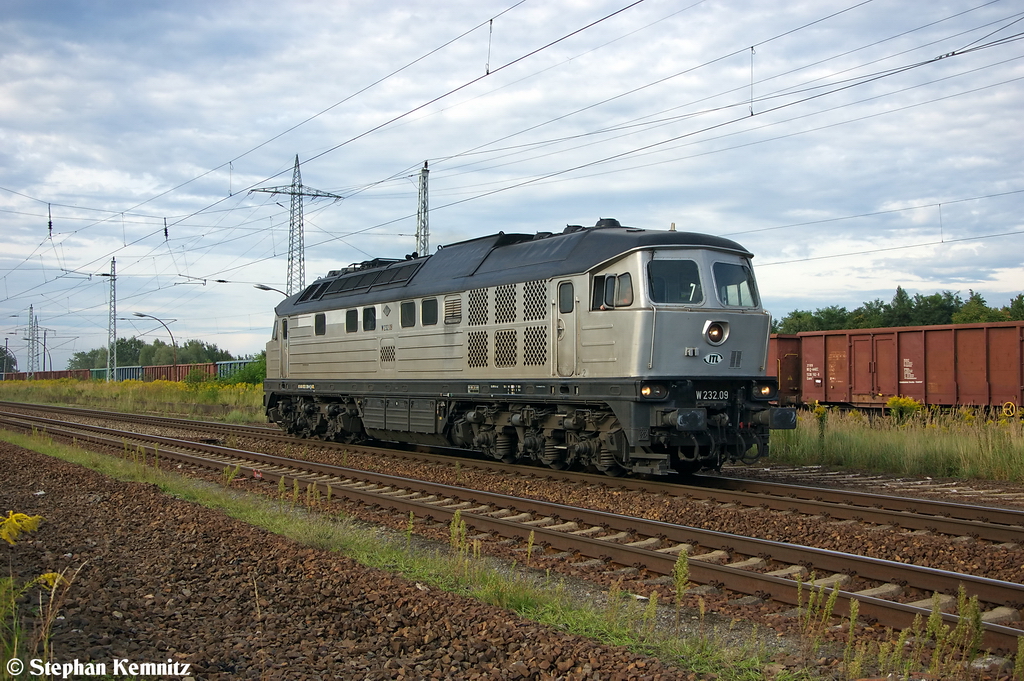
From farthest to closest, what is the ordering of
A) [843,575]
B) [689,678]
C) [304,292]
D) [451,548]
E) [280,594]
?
[304,292]
[451,548]
[843,575]
[280,594]
[689,678]

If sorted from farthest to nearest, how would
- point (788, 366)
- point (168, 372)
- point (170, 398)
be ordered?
point (168, 372) → point (170, 398) → point (788, 366)

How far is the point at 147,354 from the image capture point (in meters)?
131

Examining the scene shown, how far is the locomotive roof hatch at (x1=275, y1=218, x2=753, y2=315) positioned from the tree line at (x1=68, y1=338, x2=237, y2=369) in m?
95.6

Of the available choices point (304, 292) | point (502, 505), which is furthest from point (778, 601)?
point (304, 292)

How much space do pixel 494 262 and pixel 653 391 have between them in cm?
431

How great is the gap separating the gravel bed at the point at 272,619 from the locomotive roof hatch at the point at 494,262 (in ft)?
20.0

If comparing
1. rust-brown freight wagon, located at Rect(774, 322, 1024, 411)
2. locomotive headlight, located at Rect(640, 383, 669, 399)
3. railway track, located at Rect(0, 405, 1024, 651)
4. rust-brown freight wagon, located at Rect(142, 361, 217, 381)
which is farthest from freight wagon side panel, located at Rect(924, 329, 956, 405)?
rust-brown freight wagon, located at Rect(142, 361, 217, 381)

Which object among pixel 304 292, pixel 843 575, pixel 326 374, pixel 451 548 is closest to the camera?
pixel 843 575

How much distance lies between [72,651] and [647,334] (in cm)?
791

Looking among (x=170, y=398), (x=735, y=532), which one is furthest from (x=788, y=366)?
(x=170, y=398)

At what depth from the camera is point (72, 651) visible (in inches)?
190

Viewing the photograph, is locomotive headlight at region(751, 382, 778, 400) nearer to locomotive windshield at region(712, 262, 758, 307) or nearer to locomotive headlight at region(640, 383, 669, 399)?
locomotive windshield at region(712, 262, 758, 307)

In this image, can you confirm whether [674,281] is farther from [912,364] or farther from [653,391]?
[912,364]

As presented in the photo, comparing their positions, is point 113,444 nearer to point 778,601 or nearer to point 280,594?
point 280,594
